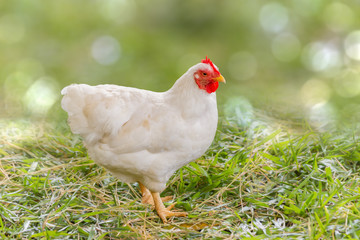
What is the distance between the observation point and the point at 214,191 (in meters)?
2.34

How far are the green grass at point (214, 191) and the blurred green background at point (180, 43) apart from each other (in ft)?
5.35

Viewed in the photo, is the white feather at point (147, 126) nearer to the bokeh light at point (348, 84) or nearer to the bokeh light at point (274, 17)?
the bokeh light at point (348, 84)

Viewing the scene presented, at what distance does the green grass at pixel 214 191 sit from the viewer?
2.00 metres

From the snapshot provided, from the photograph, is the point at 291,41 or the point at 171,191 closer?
the point at 171,191

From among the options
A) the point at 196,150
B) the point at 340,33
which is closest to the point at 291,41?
the point at 340,33

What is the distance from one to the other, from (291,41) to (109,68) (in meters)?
2.34

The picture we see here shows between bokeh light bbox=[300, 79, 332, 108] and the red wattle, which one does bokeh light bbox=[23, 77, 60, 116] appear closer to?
the red wattle

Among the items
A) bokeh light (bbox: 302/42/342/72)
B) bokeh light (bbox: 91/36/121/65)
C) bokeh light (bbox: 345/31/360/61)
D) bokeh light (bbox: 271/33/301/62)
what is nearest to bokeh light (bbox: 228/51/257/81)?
Result: bokeh light (bbox: 271/33/301/62)

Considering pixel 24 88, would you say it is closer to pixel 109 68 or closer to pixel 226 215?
pixel 109 68

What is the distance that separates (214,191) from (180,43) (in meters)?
3.27

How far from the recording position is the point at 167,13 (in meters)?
5.47

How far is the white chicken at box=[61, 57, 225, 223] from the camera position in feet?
6.66

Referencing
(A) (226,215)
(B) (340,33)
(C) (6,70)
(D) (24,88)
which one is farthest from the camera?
(B) (340,33)

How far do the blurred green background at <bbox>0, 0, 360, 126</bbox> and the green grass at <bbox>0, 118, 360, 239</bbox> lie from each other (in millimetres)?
1632
